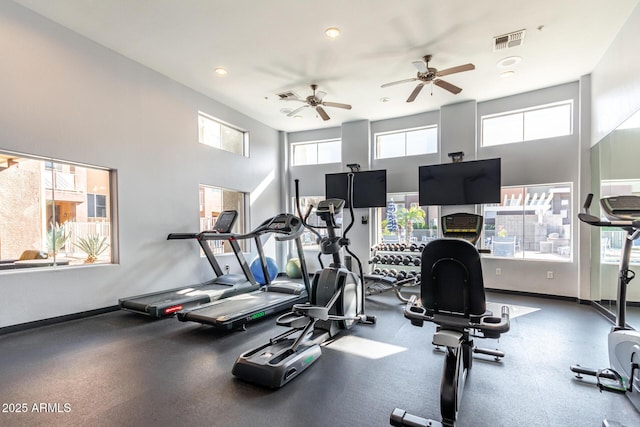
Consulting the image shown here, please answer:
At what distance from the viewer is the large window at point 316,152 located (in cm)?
823

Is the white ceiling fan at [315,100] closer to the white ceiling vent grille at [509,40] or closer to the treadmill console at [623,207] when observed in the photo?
the white ceiling vent grille at [509,40]

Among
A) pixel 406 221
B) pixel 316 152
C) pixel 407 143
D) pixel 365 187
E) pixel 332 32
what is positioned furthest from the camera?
pixel 316 152

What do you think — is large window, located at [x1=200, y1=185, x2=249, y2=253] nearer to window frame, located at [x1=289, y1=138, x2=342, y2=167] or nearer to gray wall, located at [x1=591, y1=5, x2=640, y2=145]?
window frame, located at [x1=289, y1=138, x2=342, y2=167]

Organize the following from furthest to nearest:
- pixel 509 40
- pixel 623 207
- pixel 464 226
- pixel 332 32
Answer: pixel 464 226
pixel 509 40
pixel 332 32
pixel 623 207

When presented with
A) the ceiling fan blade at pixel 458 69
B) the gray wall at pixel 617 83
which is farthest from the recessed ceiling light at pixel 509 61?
the gray wall at pixel 617 83

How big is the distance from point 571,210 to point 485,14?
3.97 m

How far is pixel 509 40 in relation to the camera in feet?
13.8

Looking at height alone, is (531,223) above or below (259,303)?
above

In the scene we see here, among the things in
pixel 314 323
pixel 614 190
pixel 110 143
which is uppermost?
pixel 110 143

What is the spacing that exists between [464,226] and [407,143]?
139 inches

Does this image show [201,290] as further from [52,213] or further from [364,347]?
[364,347]

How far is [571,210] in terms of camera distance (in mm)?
5613

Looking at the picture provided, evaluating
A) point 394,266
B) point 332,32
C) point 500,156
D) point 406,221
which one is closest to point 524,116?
point 500,156

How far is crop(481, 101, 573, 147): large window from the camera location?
5.75 metres
